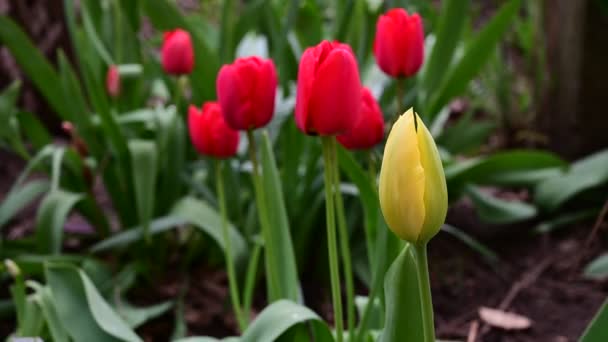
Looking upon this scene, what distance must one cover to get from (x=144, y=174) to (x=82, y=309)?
0.54 m

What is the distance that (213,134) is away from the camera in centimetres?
119

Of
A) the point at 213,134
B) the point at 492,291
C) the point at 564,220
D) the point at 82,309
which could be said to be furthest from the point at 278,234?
the point at 564,220

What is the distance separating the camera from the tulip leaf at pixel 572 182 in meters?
1.88

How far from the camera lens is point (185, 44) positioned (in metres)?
1.50

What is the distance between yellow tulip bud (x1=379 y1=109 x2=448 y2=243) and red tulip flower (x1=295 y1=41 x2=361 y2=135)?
9.3 inches

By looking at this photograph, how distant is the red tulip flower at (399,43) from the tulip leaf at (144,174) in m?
0.66

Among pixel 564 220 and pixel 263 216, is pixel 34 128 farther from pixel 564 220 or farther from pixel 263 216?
pixel 564 220

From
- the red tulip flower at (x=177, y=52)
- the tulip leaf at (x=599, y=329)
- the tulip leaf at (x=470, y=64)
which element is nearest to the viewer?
the tulip leaf at (x=599, y=329)

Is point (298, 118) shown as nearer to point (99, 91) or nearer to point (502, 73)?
point (99, 91)

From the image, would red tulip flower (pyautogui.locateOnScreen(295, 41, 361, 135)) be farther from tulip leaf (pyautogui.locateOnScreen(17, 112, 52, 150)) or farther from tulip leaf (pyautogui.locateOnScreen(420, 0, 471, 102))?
tulip leaf (pyautogui.locateOnScreen(17, 112, 52, 150))

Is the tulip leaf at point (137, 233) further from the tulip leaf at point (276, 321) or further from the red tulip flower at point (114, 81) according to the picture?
the tulip leaf at point (276, 321)

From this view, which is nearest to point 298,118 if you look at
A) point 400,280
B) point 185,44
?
point 400,280

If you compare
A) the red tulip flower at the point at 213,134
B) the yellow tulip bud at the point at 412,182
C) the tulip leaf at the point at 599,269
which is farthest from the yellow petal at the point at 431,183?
the tulip leaf at the point at 599,269

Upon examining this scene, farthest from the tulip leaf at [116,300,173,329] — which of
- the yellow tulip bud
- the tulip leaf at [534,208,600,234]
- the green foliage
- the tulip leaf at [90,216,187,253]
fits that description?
the yellow tulip bud
